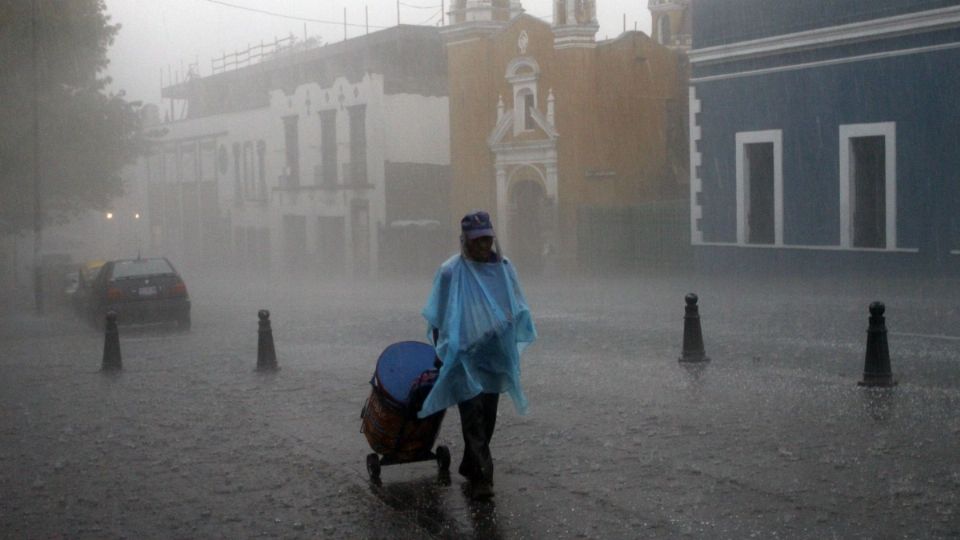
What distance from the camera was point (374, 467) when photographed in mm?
7504

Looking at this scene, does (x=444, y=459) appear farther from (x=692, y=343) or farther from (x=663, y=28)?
(x=663, y=28)

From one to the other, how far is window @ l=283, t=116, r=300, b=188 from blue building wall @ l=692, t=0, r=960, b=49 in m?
28.7

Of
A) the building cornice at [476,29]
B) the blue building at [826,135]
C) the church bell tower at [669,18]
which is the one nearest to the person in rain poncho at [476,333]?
the blue building at [826,135]

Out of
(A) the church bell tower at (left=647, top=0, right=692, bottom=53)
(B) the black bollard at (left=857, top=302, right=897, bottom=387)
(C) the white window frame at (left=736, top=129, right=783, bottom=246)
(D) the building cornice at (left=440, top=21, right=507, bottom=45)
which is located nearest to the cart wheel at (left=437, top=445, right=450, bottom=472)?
(B) the black bollard at (left=857, top=302, right=897, bottom=387)

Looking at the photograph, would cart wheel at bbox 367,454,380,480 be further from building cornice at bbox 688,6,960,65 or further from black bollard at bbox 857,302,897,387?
building cornice at bbox 688,6,960,65

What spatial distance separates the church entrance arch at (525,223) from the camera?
37.9 m

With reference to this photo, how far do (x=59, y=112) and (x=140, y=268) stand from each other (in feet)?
42.4

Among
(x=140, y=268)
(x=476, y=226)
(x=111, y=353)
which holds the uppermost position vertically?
(x=476, y=226)

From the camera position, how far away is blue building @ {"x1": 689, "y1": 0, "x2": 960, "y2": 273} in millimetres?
22031

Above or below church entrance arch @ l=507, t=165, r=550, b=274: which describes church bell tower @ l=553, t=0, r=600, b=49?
above

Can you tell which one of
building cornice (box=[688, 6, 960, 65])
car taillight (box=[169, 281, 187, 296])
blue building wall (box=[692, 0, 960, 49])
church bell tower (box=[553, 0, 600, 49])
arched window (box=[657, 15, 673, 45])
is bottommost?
car taillight (box=[169, 281, 187, 296])

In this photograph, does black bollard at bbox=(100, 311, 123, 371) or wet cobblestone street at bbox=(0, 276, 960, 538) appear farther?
black bollard at bbox=(100, 311, 123, 371)

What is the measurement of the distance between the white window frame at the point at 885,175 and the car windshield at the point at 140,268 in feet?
45.4

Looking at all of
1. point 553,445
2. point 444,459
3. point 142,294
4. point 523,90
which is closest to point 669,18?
point 523,90
